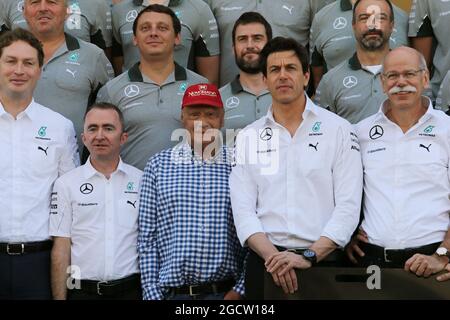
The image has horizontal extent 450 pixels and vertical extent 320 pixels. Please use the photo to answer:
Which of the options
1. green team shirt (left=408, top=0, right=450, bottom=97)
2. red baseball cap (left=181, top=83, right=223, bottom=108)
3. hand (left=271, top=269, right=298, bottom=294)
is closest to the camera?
hand (left=271, top=269, right=298, bottom=294)

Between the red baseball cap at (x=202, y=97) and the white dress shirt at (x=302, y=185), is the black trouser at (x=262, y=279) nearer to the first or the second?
the white dress shirt at (x=302, y=185)

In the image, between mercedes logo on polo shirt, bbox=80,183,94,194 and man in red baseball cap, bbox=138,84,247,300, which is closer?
man in red baseball cap, bbox=138,84,247,300

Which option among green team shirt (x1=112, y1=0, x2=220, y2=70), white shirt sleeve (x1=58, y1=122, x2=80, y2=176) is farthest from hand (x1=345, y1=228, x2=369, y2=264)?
green team shirt (x1=112, y1=0, x2=220, y2=70)

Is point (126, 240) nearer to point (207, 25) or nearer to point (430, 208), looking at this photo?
point (430, 208)

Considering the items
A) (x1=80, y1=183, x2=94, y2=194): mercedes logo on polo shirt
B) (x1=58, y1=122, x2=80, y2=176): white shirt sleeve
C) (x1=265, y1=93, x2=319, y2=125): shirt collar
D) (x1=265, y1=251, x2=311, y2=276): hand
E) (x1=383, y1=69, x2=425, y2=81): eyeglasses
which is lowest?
(x1=265, y1=251, x2=311, y2=276): hand

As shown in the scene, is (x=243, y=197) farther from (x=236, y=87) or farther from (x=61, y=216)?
(x=236, y=87)

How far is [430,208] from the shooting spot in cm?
476

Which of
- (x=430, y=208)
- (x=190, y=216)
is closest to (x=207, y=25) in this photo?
(x=190, y=216)

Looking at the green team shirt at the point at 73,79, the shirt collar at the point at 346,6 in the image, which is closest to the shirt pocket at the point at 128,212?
the green team shirt at the point at 73,79

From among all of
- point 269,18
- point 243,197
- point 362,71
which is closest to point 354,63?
point 362,71

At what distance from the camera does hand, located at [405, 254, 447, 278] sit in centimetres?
461

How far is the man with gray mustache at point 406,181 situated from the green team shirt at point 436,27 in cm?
138

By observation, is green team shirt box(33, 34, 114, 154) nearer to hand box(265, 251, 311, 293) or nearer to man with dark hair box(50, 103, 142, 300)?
man with dark hair box(50, 103, 142, 300)

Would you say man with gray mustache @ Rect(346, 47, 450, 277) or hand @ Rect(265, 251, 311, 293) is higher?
man with gray mustache @ Rect(346, 47, 450, 277)
